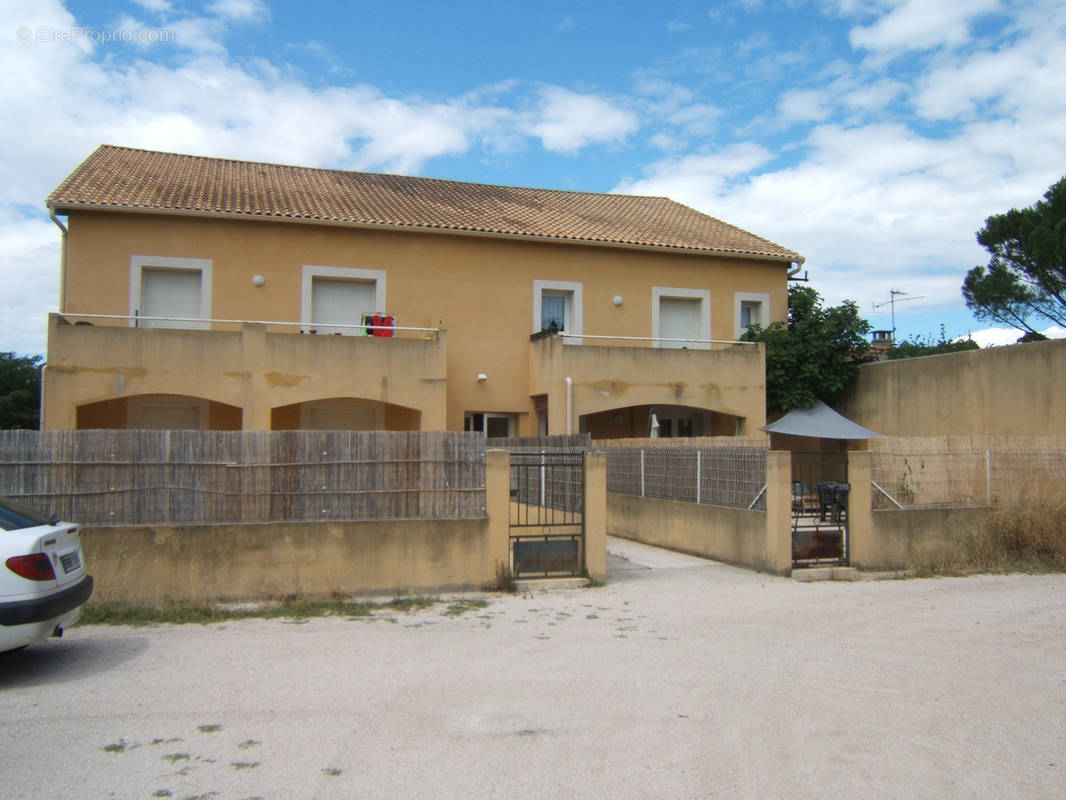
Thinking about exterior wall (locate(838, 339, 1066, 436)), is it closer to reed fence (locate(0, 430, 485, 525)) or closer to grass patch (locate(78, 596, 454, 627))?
reed fence (locate(0, 430, 485, 525))

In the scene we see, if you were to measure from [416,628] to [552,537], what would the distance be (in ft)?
9.73

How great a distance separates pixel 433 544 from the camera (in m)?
10.4

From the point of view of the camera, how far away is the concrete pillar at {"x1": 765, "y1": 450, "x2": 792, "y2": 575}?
12.1 m

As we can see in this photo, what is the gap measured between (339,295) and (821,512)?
13.6 meters

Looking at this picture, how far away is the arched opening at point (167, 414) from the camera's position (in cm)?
2016

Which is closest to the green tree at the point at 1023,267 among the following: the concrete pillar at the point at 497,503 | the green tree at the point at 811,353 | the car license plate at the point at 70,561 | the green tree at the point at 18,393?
the green tree at the point at 811,353

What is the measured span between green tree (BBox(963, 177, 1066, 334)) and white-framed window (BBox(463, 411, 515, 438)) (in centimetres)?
1611

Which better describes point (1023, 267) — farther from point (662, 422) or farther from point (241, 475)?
point (241, 475)

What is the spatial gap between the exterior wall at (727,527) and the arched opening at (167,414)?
979 centimetres

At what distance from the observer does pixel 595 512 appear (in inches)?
440

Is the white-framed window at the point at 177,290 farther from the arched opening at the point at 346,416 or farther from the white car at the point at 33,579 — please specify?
the white car at the point at 33,579

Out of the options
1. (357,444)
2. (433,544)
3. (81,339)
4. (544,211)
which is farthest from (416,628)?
(544,211)

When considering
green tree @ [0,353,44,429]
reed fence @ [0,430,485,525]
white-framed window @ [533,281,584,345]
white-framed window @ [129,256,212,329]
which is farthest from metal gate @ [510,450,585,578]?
green tree @ [0,353,44,429]

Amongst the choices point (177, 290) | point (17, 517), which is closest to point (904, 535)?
point (17, 517)
